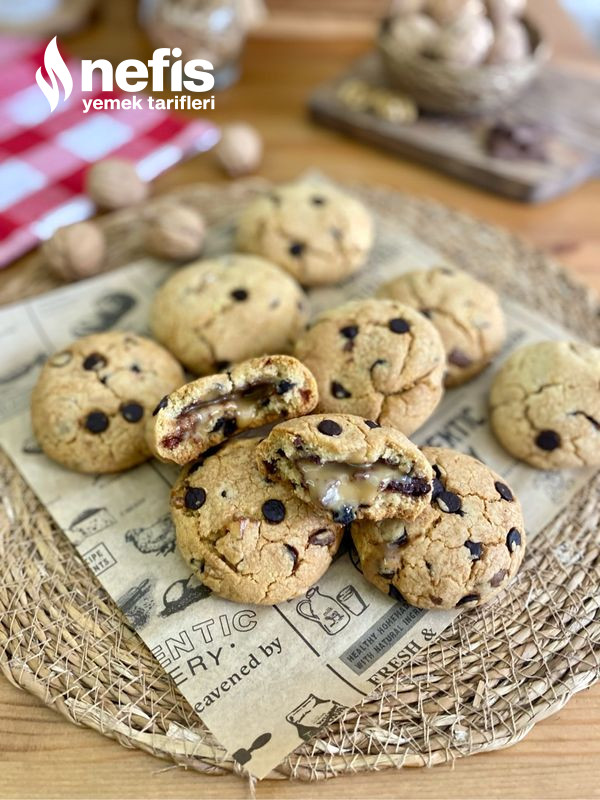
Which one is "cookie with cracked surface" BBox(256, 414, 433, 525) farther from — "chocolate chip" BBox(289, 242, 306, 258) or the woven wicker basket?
the woven wicker basket

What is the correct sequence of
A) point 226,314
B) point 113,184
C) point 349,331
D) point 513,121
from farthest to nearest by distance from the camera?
1. point 513,121
2. point 113,184
3. point 226,314
4. point 349,331

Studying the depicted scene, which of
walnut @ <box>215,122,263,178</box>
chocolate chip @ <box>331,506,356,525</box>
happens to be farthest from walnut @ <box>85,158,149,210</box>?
chocolate chip @ <box>331,506,356,525</box>

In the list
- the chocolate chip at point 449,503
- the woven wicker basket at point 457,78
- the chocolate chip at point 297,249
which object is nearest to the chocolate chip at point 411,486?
the chocolate chip at point 449,503

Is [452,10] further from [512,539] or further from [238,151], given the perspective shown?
[512,539]

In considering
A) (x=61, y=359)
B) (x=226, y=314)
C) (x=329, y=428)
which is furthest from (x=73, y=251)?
(x=329, y=428)

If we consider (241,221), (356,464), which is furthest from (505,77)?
(356,464)

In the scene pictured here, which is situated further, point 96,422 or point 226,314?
point 226,314
